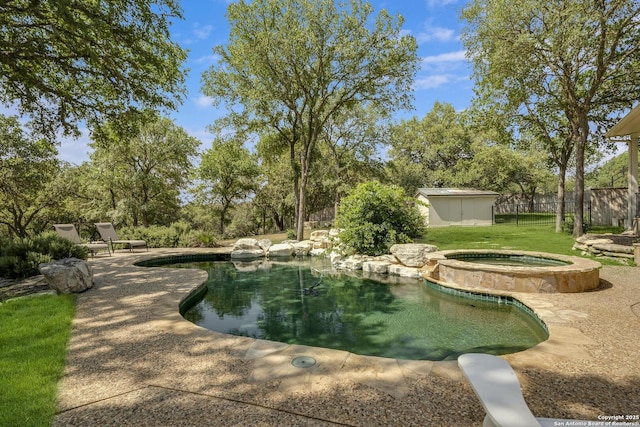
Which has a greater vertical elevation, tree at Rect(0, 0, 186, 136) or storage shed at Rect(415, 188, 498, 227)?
tree at Rect(0, 0, 186, 136)

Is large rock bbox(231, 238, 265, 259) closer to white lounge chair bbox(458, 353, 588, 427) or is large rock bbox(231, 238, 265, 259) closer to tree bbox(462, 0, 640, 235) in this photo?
tree bbox(462, 0, 640, 235)

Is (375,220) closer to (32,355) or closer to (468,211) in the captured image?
(32,355)

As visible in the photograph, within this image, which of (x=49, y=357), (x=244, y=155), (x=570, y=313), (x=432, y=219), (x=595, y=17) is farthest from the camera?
(x=244, y=155)

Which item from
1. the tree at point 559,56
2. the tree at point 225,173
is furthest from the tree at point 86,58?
the tree at point 225,173

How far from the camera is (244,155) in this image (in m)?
25.2

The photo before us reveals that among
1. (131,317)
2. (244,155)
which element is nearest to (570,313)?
(131,317)

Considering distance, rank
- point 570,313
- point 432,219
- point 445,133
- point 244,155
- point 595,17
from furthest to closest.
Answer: point 445,133
point 244,155
point 432,219
point 595,17
point 570,313

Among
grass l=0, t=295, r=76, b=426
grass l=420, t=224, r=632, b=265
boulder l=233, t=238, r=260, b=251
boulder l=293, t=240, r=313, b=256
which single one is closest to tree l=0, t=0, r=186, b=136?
grass l=0, t=295, r=76, b=426

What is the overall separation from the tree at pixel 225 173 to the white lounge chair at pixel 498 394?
23.0 metres

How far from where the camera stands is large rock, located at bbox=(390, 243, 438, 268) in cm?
932

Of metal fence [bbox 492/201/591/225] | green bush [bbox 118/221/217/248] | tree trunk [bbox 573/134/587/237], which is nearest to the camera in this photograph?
tree trunk [bbox 573/134/587/237]

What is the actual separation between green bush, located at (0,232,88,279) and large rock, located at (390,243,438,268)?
28.5ft

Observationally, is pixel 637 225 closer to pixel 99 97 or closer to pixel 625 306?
pixel 625 306

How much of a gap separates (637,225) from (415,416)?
1262 cm
